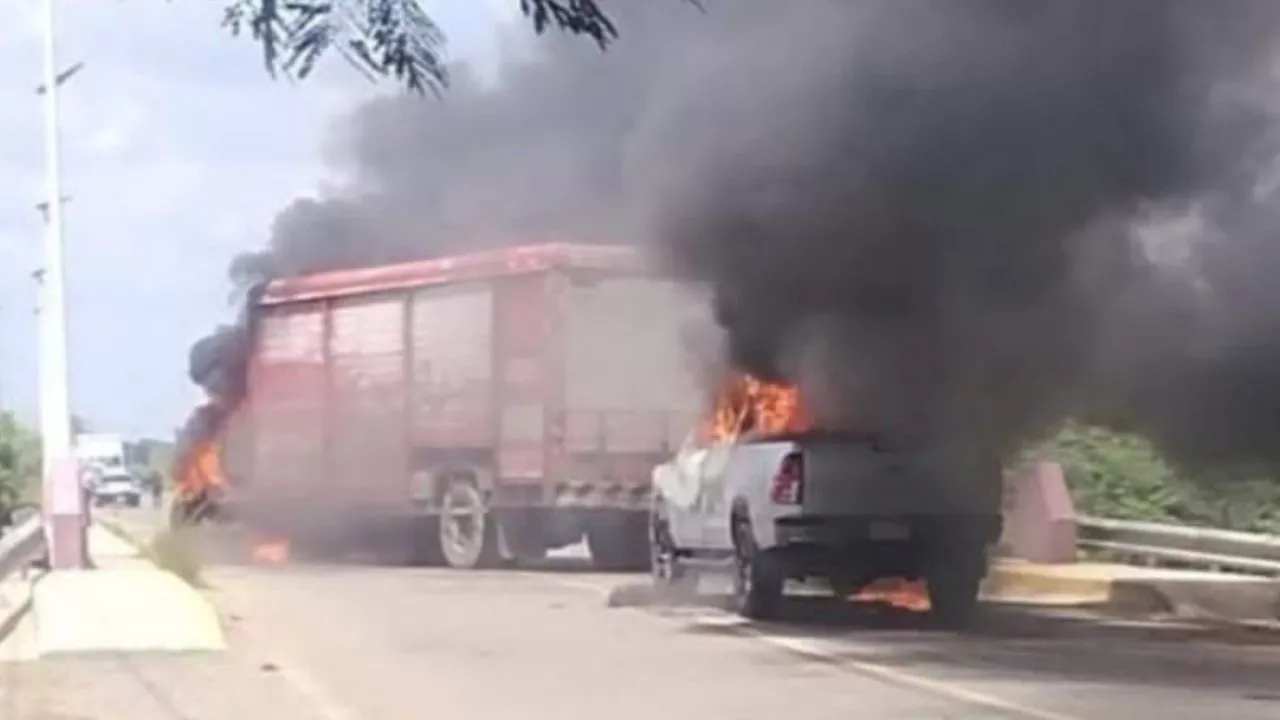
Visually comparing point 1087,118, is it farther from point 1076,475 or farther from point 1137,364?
point 1076,475

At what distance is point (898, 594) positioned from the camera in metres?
22.5

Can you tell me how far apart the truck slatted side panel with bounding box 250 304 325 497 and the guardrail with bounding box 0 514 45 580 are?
4.00 metres

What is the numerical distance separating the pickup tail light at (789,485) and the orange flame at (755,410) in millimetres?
1379

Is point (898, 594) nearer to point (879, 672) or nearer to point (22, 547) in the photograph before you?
point (879, 672)

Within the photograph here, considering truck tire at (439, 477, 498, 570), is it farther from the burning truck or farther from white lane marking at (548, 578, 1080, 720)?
white lane marking at (548, 578, 1080, 720)

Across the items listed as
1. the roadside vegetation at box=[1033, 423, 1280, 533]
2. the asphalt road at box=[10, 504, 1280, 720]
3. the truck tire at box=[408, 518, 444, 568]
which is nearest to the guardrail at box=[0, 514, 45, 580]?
the asphalt road at box=[10, 504, 1280, 720]

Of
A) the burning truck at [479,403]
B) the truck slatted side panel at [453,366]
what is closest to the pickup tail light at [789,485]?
the burning truck at [479,403]

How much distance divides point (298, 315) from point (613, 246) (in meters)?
5.35

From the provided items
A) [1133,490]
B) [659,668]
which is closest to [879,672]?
[659,668]

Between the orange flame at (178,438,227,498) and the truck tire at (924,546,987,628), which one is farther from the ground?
the orange flame at (178,438,227,498)

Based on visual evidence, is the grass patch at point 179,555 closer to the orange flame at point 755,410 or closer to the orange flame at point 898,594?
the orange flame at point 755,410

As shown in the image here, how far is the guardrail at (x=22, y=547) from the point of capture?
20.9 meters

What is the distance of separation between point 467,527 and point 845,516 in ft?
28.6

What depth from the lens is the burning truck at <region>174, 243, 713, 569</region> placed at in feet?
85.0
